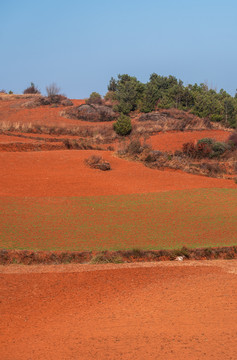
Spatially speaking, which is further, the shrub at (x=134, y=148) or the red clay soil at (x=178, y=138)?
the red clay soil at (x=178, y=138)

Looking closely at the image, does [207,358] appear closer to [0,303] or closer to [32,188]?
[0,303]

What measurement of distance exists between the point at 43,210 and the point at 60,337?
9.74 metres

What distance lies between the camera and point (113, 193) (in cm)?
1731

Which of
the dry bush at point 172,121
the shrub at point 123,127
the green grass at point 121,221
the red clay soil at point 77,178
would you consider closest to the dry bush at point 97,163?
the red clay soil at point 77,178

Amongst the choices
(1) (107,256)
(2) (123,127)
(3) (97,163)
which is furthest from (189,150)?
(1) (107,256)

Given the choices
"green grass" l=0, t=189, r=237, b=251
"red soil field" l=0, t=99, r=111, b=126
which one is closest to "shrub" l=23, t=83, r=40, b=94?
"red soil field" l=0, t=99, r=111, b=126

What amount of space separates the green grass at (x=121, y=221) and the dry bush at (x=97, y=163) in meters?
3.94

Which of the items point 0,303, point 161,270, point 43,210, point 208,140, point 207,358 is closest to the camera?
point 207,358

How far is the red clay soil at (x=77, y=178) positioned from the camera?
1738cm

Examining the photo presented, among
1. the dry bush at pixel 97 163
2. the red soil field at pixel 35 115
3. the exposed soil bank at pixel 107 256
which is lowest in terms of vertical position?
the exposed soil bank at pixel 107 256

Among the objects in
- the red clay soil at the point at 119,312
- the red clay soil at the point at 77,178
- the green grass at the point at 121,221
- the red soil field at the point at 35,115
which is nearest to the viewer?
the red clay soil at the point at 119,312

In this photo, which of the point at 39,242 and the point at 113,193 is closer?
the point at 39,242

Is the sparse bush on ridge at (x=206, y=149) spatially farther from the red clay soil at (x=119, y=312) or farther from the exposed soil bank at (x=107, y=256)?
the red clay soil at (x=119, y=312)

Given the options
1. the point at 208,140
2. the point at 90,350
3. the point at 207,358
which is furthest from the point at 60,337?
the point at 208,140
